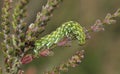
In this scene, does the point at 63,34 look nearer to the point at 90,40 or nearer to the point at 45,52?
the point at 45,52

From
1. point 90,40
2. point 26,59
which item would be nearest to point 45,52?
point 26,59

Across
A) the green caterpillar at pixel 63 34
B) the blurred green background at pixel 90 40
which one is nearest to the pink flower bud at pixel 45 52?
the green caterpillar at pixel 63 34

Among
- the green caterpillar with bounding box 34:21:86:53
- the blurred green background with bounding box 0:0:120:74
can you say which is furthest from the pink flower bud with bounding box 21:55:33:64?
the blurred green background with bounding box 0:0:120:74

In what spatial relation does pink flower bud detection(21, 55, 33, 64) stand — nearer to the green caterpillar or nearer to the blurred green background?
the green caterpillar

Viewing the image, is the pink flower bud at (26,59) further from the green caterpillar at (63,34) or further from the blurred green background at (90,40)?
the blurred green background at (90,40)

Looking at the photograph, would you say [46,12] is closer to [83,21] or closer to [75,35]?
[75,35]

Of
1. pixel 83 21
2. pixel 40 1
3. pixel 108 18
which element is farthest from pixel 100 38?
pixel 108 18
